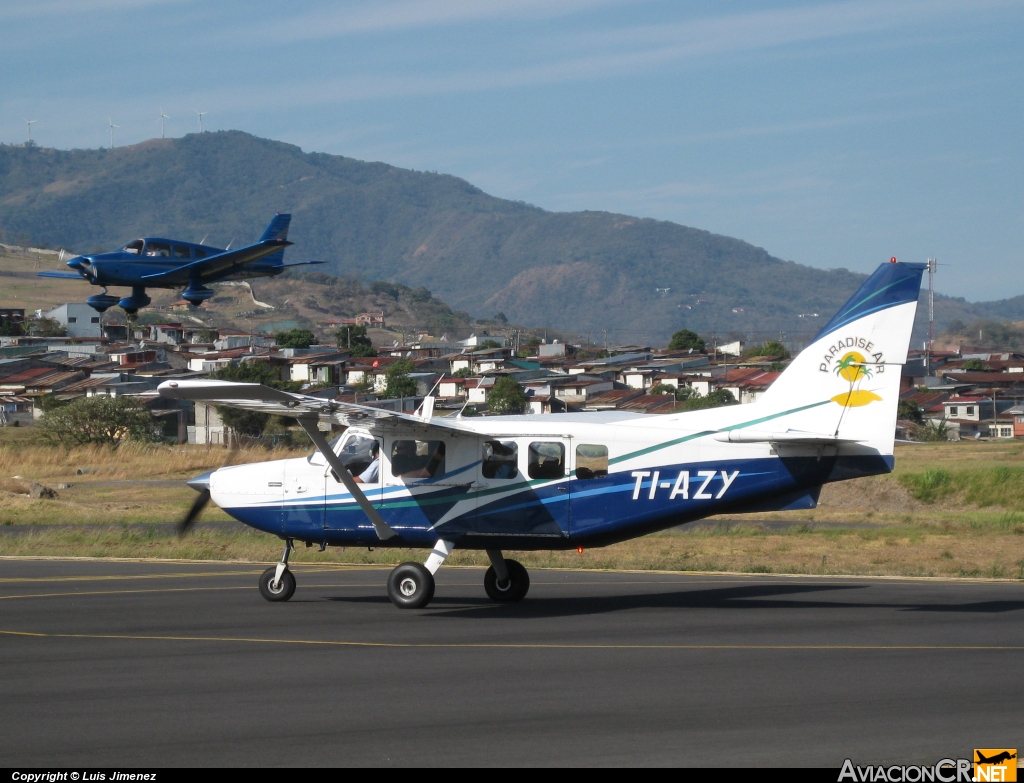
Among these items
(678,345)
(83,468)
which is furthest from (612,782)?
(678,345)

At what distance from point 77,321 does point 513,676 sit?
14495 centimetres

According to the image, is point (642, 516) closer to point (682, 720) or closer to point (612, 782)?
point (682, 720)

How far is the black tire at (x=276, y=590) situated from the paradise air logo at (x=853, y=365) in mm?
7517

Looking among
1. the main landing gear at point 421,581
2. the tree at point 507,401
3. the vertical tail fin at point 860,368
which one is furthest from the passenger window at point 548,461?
the tree at point 507,401

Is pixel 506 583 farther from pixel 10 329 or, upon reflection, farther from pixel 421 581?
pixel 10 329

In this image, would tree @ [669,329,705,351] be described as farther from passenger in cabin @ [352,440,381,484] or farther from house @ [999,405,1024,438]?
passenger in cabin @ [352,440,381,484]

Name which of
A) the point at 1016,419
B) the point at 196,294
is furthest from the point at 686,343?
the point at 196,294

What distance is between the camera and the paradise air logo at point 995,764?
7.09 meters

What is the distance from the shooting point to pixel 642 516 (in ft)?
47.2

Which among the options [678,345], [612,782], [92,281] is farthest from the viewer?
[678,345]

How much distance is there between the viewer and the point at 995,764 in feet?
23.9

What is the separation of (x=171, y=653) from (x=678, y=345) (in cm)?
12823

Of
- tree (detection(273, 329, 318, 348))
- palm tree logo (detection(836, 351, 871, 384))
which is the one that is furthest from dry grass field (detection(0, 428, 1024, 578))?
tree (detection(273, 329, 318, 348))

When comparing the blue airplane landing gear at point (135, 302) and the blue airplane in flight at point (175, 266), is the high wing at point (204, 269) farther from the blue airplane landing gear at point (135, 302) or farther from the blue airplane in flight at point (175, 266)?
the blue airplane landing gear at point (135, 302)
